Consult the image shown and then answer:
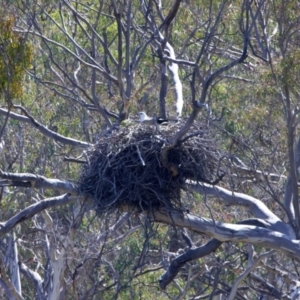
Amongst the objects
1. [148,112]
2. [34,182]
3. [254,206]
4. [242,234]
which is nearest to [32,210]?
[34,182]

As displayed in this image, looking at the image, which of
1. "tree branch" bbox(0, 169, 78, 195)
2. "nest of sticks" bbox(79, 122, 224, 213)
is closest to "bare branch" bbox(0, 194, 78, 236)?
"tree branch" bbox(0, 169, 78, 195)

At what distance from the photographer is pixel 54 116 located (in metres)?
12.2

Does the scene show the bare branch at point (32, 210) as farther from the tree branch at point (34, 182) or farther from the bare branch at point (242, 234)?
the bare branch at point (242, 234)

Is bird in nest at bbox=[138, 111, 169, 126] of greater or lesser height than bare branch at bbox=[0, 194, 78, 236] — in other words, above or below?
above

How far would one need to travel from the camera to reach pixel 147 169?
549cm

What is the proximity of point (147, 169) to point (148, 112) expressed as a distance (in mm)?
6064

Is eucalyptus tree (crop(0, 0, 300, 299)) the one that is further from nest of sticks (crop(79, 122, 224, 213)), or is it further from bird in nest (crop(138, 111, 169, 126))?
nest of sticks (crop(79, 122, 224, 213))

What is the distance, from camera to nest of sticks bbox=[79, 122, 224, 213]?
17.9ft

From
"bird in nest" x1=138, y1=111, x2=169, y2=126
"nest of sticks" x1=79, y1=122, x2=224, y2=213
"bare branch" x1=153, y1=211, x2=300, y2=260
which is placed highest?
"bird in nest" x1=138, y1=111, x2=169, y2=126

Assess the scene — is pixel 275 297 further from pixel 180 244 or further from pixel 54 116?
pixel 54 116

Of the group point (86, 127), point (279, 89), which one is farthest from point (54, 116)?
point (279, 89)

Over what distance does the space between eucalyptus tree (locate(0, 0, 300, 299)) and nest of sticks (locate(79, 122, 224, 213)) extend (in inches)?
68.5

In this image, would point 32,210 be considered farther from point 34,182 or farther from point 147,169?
point 147,169

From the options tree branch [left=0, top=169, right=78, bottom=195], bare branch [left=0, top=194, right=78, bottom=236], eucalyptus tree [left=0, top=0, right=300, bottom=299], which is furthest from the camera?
eucalyptus tree [left=0, top=0, right=300, bottom=299]
